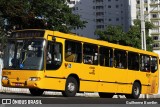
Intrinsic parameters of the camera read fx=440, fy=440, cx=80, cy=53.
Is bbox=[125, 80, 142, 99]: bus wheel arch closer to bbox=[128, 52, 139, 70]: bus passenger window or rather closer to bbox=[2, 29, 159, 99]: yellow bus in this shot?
bbox=[128, 52, 139, 70]: bus passenger window

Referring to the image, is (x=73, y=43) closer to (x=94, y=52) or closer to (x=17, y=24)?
(x=94, y=52)

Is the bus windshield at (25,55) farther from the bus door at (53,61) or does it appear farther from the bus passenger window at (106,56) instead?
the bus passenger window at (106,56)

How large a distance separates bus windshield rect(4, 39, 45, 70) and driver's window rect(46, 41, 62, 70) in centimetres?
30

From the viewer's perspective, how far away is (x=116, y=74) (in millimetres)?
21531

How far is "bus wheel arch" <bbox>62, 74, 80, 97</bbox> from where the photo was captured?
18.1 metres

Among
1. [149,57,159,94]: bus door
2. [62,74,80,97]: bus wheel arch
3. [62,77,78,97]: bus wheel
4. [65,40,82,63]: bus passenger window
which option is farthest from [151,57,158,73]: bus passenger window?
[62,77,78,97]: bus wheel

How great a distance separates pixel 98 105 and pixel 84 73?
952 centimetres

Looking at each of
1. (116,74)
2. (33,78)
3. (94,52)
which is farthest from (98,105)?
(116,74)

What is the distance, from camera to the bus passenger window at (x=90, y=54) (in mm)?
19072

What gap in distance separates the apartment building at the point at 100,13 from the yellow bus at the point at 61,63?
105261mm

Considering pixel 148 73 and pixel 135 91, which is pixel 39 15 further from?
pixel 135 91

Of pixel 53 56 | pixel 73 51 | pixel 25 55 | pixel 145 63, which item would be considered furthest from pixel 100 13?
pixel 25 55

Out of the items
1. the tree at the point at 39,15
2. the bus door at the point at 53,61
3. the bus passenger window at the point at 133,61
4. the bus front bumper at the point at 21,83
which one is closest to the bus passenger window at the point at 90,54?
the bus door at the point at 53,61

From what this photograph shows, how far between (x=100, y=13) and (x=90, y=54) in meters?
113
